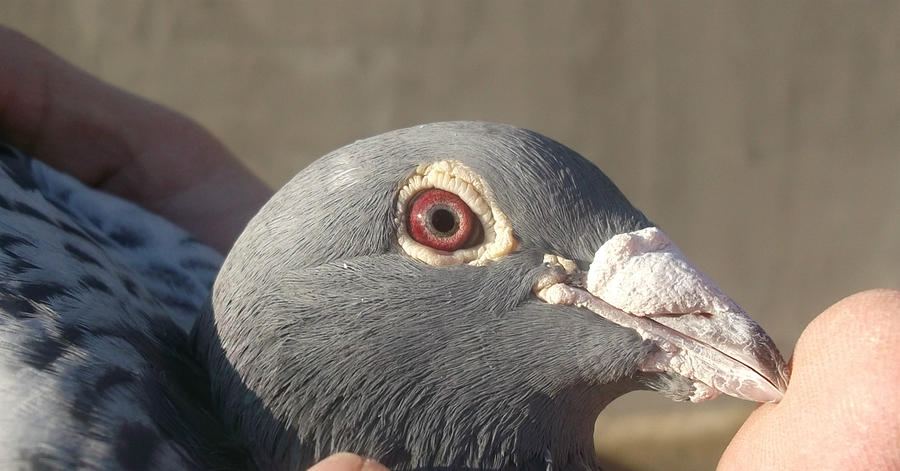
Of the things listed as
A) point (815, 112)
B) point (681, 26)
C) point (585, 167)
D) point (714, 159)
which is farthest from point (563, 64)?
point (585, 167)

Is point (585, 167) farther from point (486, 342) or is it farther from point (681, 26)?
point (681, 26)

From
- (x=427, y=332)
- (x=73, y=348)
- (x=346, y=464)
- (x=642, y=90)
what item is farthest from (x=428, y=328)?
(x=642, y=90)

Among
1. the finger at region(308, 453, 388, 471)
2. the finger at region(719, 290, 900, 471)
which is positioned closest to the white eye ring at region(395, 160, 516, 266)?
the finger at region(308, 453, 388, 471)

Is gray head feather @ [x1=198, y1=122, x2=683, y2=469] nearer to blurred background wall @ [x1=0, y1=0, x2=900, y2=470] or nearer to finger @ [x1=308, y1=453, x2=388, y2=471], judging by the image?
finger @ [x1=308, y1=453, x2=388, y2=471]

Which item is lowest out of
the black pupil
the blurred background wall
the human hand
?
the black pupil

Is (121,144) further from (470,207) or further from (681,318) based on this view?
(681,318)

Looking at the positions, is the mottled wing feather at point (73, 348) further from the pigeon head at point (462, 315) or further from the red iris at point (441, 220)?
the red iris at point (441, 220)

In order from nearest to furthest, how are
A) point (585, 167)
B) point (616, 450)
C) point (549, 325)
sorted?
point (549, 325), point (585, 167), point (616, 450)

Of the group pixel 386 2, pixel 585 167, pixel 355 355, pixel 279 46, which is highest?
pixel 386 2
